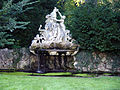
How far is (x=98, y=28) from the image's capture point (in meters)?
10.7

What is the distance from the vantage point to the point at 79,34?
1145 cm

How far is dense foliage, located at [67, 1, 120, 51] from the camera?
34.5 ft

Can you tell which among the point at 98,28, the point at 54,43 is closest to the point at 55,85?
the point at 54,43

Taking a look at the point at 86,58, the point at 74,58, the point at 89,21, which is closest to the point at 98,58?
the point at 86,58

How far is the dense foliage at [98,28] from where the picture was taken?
414 inches

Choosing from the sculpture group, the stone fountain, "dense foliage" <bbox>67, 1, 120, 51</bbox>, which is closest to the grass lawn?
"dense foliage" <bbox>67, 1, 120, 51</bbox>

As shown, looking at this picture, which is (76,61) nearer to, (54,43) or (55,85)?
(54,43)

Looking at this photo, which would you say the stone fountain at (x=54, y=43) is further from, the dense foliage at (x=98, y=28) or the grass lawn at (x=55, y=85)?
the grass lawn at (x=55, y=85)

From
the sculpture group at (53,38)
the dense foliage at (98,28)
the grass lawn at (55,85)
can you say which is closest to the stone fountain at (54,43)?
the sculpture group at (53,38)

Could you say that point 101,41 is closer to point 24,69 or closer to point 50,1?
point 24,69

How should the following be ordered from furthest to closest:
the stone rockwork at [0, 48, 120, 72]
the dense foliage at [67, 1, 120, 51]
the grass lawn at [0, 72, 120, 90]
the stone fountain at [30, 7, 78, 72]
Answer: the stone fountain at [30, 7, 78, 72]
the stone rockwork at [0, 48, 120, 72]
the dense foliage at [67, 1, 120, 51]
the grass lawn at [0, 72, 120, 90]

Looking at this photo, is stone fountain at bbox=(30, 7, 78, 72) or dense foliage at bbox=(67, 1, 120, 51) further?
stone fountain at bbox=(30, 7, 78, 72)

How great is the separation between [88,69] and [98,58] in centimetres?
94

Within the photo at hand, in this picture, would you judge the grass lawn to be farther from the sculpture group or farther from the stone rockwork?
the sculpture group
